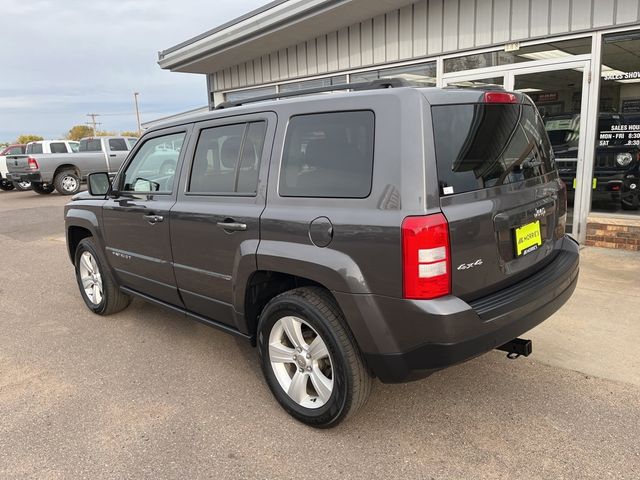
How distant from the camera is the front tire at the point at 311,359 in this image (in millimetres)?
2500

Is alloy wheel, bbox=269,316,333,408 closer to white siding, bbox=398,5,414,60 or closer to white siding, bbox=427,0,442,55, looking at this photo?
white siding, bbox=427,0,442,55

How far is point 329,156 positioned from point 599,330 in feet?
8.97

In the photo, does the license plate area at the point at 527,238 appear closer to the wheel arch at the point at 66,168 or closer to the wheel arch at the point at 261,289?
the wheel arch at the point at 261,289

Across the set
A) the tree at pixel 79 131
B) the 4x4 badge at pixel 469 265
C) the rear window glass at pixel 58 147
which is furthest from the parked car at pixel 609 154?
the tree at pixel 79 131

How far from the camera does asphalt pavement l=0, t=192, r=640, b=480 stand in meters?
2.45

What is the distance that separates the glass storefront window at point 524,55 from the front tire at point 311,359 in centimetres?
529

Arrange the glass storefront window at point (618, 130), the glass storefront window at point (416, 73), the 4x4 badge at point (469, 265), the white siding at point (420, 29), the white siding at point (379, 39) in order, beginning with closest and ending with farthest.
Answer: the 4x4 badge at point (469, 265), the glass storefront window at point (618, 130), the white siding at point (420, 29), the glass storefront window at point (416, 73), the white siding at point (379, 39)

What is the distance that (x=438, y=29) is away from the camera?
7090 mm

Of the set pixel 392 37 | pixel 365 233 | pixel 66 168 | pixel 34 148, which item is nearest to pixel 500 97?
pixel 365 233

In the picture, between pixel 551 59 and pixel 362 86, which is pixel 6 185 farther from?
pixel 362 86

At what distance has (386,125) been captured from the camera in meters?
2.34

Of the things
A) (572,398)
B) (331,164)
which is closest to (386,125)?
(331,164)

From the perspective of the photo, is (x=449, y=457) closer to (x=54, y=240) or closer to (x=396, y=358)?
(x=396, y=358)

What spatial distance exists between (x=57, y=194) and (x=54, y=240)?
32.6 feet
